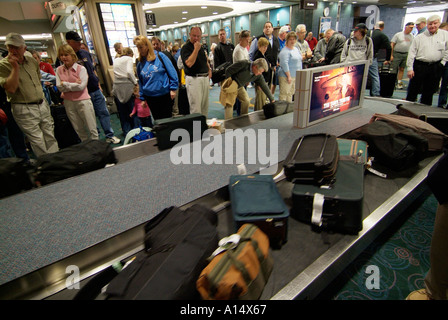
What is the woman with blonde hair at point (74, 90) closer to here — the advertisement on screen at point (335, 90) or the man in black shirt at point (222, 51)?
the man in black shirt at point (222, 51)

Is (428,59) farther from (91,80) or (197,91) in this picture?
(91,80)

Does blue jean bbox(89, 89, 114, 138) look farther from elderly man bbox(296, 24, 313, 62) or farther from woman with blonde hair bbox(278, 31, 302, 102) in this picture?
elderly man bbox(296, 24, 313, 62)

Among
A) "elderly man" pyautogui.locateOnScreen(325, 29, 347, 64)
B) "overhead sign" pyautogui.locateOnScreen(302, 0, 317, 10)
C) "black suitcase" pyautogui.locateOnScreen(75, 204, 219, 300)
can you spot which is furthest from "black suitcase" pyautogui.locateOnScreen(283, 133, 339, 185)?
"overhead sign" pyautogui.locateOnScreen(302, 0, 317, 10)

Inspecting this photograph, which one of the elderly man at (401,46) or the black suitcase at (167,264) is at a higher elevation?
the elderly man at (401,46)

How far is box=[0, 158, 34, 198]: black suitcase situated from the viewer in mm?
2406

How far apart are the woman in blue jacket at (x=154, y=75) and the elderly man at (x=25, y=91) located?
1.41 m

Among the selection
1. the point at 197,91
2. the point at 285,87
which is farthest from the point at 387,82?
the point at 197,91

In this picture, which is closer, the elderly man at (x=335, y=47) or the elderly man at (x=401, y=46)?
the elderly man at (x=335, y=47)

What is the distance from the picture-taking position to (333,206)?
1.80 metres

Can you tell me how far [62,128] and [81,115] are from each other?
653mm

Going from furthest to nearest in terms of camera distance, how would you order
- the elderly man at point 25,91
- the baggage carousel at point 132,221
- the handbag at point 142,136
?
the handbag at point 142,136
the elderly man at point 25,91
the baggage carousel at point 132,221

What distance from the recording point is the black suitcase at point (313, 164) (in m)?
2.00
